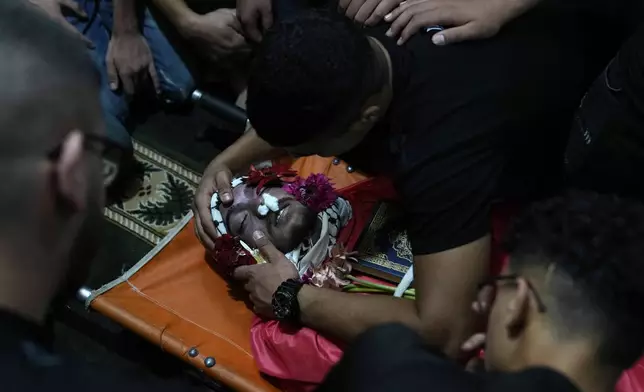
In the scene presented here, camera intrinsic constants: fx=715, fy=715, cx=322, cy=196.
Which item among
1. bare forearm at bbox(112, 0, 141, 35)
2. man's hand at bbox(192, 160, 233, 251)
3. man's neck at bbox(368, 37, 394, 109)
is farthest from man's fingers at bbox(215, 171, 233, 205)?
bare forearm at bbox(112, 0, 141, 35)

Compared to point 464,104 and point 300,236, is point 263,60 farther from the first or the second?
point 300,236

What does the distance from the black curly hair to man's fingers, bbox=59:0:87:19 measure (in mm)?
1348

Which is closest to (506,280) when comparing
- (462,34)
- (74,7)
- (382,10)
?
(462,34)

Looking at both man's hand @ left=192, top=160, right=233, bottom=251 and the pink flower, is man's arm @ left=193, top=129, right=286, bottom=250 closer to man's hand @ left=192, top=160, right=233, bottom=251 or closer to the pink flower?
man's hand @ left=192, top=160, right=233, bottom=251

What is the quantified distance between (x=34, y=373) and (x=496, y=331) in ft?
1.65

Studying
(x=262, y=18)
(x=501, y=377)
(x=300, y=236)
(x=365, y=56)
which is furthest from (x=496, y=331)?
(x=262, y=18)

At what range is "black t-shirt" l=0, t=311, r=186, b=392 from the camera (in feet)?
1.97

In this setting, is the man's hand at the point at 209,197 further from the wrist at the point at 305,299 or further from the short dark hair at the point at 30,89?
the short dark hair at the point at 30,89

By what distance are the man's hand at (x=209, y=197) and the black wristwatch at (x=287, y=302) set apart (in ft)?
0.69

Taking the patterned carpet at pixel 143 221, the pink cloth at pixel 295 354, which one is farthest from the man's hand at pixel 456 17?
the patterned carpet at pixel 143 221

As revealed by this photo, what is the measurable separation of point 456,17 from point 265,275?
22.6 inches

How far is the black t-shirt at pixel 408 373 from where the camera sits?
606mm

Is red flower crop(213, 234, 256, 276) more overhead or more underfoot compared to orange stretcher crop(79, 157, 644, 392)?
more overhead

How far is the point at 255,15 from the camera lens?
5.30 feet
